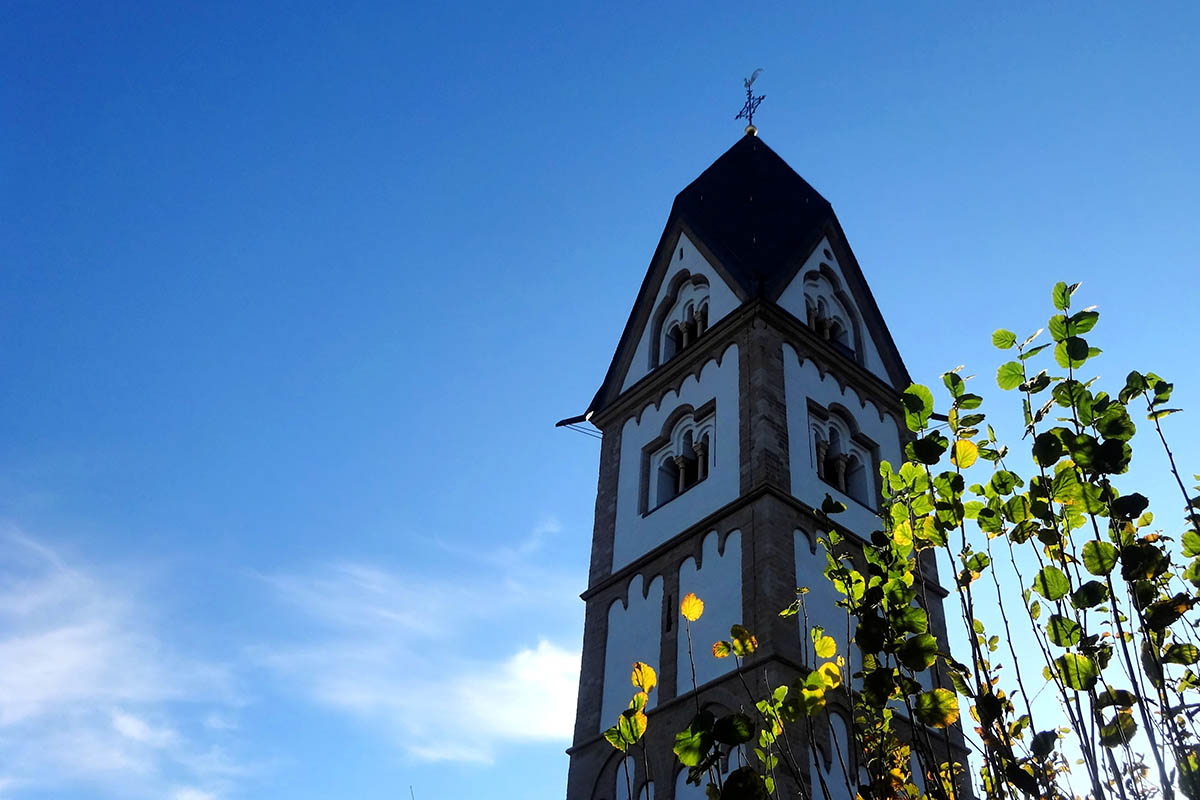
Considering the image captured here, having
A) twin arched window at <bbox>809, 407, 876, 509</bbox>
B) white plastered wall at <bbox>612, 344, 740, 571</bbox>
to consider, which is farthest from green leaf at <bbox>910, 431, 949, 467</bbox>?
twin arched window at <bbox>809, 407, 876, 509</bbox>

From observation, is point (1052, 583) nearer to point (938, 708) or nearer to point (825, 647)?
point (938, 708)

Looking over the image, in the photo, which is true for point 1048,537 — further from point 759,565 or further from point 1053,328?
point 759,565

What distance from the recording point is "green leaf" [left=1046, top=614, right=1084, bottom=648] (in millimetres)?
2545

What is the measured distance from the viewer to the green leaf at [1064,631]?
2.54m

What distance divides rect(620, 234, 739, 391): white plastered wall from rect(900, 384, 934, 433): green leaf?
49.4ft

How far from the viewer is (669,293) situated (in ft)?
65.9

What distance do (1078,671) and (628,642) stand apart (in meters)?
12.0

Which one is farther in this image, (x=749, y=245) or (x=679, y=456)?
(x=749, y=245)

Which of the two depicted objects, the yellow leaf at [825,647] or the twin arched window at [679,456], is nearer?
Answer: the yellow leaf at [825,647]

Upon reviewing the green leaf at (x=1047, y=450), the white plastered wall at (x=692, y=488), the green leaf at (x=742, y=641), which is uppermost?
the white plastered wall at (x=692, y=488)

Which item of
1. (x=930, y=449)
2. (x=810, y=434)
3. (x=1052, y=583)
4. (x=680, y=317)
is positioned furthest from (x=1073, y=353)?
(x=680, y=317)

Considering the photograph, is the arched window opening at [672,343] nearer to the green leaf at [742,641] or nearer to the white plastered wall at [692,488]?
the white plastered wall at [692,488]

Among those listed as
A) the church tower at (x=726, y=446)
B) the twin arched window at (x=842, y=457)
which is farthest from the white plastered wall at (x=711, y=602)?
the twin arched window at (x=842, y=457)

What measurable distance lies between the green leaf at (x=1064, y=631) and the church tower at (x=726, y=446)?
784cm
